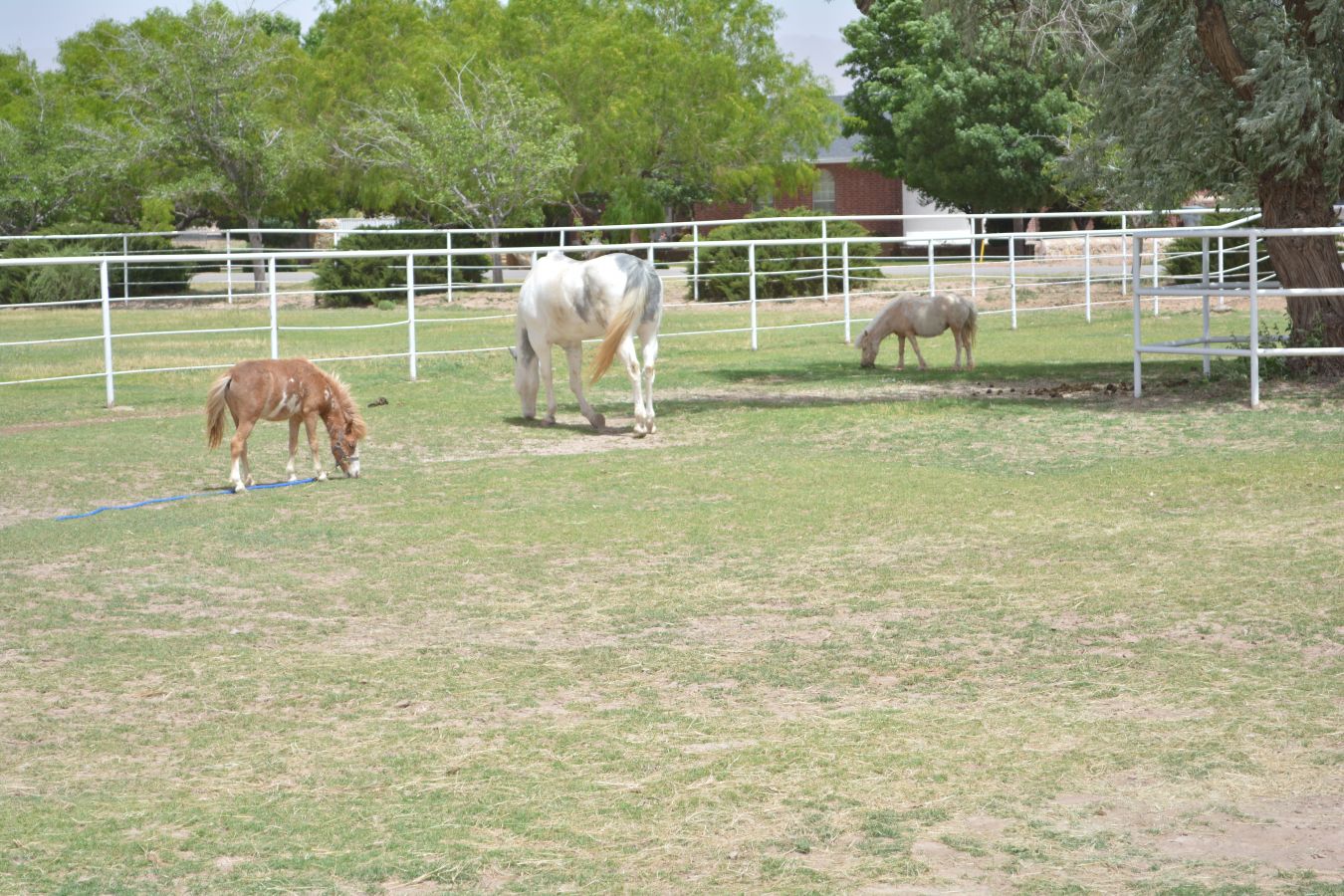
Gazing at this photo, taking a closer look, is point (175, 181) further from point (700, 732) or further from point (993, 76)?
point (700, 732)

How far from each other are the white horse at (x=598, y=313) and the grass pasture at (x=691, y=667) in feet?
2.81

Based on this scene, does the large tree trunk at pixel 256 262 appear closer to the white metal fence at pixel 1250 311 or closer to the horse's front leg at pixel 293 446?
the white metal fence at pixel 1250 311

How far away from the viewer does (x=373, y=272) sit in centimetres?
3127

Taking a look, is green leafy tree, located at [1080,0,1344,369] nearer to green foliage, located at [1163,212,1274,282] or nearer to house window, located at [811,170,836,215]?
green foliage, located at [1163,212,1274,282]

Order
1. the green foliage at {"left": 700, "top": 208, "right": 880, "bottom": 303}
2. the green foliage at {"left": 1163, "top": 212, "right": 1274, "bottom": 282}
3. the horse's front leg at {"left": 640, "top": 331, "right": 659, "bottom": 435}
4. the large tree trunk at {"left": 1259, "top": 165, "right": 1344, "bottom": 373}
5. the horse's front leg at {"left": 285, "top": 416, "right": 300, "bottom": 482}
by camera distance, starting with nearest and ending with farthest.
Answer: the horse's front leg at {"left": 285, "top": 416, "right": 300, "bottom": 482}
the horse's front leg at {"left": 640, "top": 331, "right": 659, "bottom": 435}
the large tree trunk at {"left": 1259, "top": 165, "right": 1344, "bottom": 373}
the green foliage at {"left": 1163, "top": 212, "right": 1274, "bottom": 282}
the green foliage at {"left": 700, "top": 208, "right": 880, "bottom": 303}

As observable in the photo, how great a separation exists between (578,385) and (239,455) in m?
4.10

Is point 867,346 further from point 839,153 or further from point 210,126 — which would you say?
point 839,153

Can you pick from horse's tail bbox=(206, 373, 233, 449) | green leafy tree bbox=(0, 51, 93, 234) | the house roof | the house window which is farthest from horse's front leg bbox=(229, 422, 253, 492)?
the house window

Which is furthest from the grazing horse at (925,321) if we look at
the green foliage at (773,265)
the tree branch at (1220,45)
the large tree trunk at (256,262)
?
the large tree trunk at (256,262)

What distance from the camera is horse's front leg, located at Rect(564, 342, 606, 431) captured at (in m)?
13.5

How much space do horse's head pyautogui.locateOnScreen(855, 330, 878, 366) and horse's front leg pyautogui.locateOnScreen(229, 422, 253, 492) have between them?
28.4ft

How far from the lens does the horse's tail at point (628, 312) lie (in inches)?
504

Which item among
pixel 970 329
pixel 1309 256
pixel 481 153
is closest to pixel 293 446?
pixel 970 329

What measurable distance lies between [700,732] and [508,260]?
4100 centimetres
